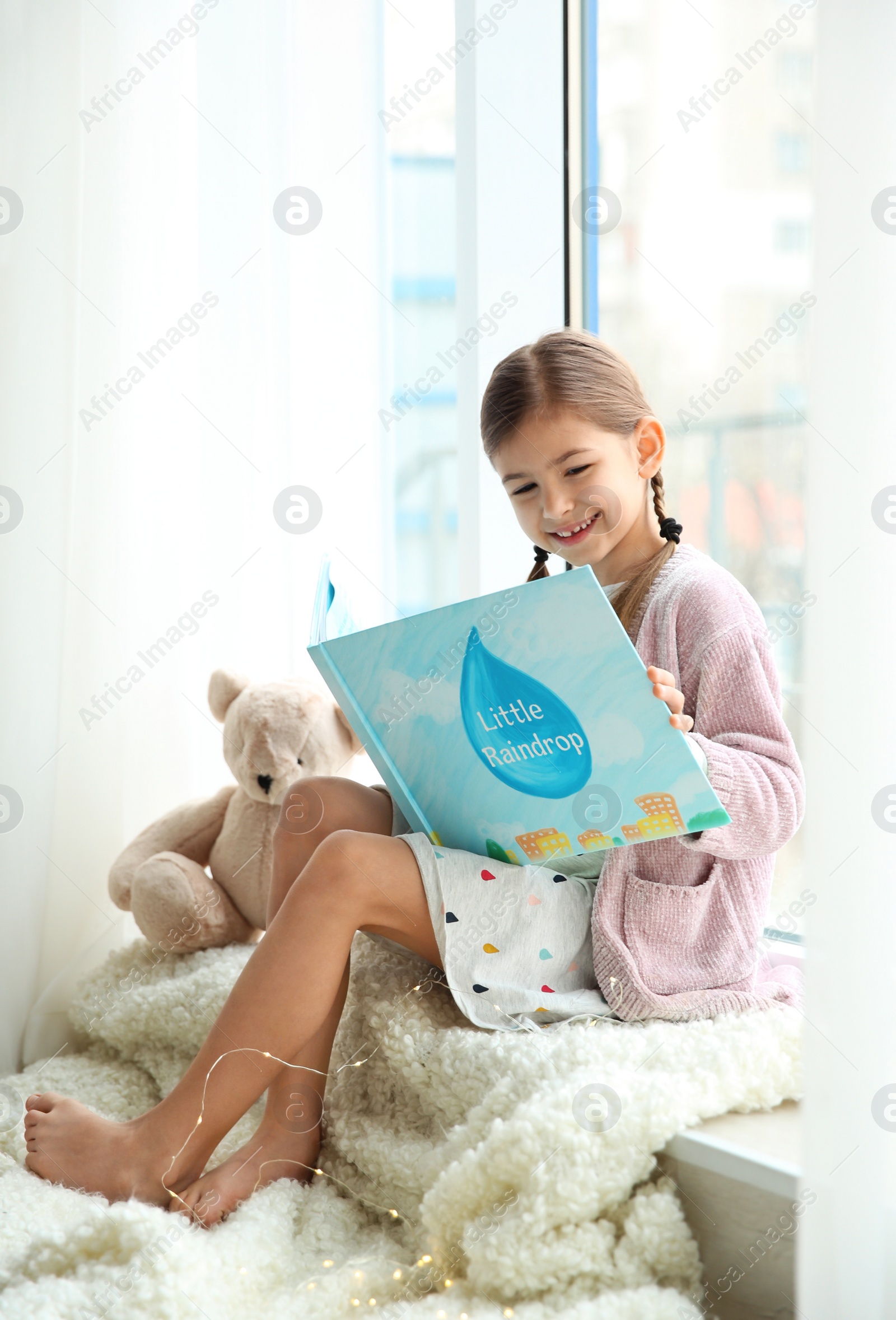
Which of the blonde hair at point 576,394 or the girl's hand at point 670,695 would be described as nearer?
the girl's hand at point 670,695

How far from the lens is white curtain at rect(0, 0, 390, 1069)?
1209 mm

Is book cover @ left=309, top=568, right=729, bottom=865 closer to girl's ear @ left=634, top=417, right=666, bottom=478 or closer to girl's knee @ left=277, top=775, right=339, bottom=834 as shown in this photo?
girl's knee @ left=277, top=775, right=339, bottom=834

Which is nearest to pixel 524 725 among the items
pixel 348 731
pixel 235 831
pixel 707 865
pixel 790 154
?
pixel 707 865

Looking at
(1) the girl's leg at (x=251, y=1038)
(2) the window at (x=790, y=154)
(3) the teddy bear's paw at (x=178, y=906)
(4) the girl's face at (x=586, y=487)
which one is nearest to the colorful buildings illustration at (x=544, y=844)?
(1) the girl's leg at (x=251, y=1038)

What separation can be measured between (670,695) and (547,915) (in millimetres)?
248

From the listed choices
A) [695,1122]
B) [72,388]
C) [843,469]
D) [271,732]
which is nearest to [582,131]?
[72,388]

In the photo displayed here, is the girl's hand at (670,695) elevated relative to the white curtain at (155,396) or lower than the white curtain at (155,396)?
lower

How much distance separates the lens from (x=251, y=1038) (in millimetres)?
811

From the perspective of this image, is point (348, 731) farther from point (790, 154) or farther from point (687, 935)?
point (790, 154)

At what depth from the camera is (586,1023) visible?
82 cm

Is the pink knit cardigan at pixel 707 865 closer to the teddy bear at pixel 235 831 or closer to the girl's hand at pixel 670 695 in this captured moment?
the girl's hand at pixel 670 695

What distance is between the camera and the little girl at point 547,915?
0.80 meters

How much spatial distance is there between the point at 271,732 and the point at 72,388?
0.49 m

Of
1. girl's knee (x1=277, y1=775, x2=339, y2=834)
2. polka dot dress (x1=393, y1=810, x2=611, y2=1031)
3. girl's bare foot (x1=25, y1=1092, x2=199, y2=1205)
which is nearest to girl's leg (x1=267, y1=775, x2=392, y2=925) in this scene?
girl's knee (x1=277, y1=775, x2=339, y2=834)
